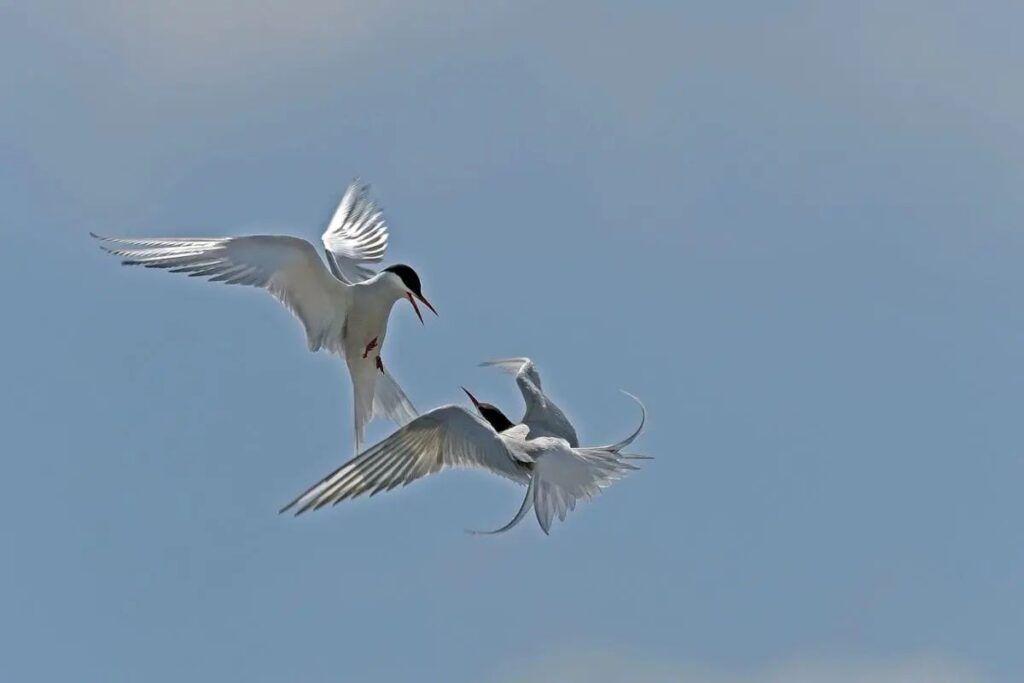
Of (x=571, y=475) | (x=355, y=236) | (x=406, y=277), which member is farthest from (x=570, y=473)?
(x=355, y=236)

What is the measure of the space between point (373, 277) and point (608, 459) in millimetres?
3726

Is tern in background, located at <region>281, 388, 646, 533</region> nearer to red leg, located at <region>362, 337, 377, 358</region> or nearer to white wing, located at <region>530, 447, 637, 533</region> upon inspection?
white wing, located at <region>530, 447, 637, 533</region>

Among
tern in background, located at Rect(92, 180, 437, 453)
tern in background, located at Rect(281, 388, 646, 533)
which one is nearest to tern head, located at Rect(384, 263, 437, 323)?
tern in background, located at Rect(92, 180, 437, 453)

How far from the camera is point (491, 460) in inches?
650

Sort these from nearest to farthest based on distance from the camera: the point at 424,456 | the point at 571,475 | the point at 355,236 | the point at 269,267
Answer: the point at 424,456 < the point at 571,475 < the point at 269,267 < the point at 355,236

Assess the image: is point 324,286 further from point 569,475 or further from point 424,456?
point 569,475

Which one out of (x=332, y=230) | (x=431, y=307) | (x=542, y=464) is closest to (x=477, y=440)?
(x=542, y=464)

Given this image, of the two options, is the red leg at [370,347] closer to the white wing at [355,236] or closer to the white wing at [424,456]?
the white wing at [355,236]

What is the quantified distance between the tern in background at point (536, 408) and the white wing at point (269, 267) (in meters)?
1.60

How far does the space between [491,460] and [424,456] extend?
560 mm

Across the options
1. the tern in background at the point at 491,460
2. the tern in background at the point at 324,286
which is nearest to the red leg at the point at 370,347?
the tern in background at the point at 324,286

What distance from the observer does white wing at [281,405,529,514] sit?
50.8ft

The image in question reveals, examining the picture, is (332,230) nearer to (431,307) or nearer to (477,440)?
(431,307)

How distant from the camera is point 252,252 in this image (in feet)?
58.0
